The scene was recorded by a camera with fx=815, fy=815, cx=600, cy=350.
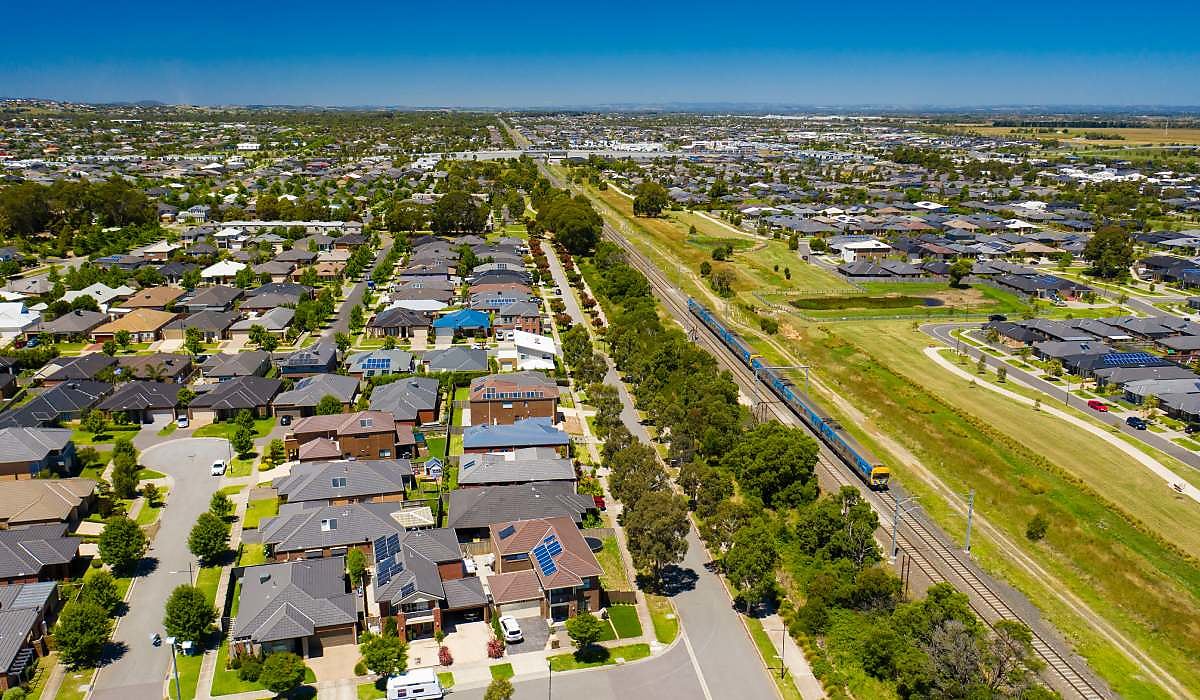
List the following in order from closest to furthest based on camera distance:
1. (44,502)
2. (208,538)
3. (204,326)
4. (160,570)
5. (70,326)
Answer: (208,538)
(160,570)
(44,502)
(70,326)
(204,326)

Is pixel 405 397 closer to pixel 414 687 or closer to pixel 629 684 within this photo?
pixel 414 687

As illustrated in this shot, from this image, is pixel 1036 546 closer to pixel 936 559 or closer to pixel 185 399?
pixel 936 559

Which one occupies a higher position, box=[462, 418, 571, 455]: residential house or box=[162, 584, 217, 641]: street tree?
box=[162, 584, 217, 641]: street tree

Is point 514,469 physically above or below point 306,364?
below

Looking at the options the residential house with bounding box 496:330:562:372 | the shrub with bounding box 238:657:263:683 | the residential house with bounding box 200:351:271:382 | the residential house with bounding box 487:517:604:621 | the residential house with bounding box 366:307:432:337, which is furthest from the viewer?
the residential house with bounding box 366:307:432:337

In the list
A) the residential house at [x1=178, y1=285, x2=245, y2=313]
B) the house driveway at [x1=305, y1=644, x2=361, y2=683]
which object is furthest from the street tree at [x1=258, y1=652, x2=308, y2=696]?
the residential house at [x1=178, y1=285, x2=245, y2=313]

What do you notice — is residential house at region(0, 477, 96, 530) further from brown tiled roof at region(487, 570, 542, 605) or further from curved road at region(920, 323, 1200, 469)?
curved road at region(920, 323, 1200, 469)

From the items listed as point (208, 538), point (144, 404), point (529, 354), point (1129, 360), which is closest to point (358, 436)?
point (208, 538)
